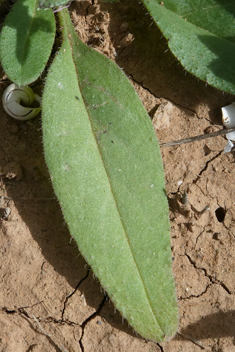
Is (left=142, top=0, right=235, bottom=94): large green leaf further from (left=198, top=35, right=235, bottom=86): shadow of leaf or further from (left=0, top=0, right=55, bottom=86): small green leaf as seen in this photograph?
(left=0, top=0, right=55, bottom=86): small green leaf

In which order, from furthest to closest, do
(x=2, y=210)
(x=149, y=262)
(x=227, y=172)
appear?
1. (x=227, y=172)
2. (x=2, y=210)
3. (x=149, y=262)

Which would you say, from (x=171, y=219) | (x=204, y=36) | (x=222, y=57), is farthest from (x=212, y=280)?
(x=204, y=36)

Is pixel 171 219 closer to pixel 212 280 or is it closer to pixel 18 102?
pixel 212 280

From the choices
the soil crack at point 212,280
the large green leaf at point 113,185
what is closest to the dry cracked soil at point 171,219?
the soil crack at point 212,280

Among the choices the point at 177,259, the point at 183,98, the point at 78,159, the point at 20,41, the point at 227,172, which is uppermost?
the point at 20,41

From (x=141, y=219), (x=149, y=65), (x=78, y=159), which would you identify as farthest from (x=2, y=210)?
(x=149, y=65)

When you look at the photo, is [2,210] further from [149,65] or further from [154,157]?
[149,65]
